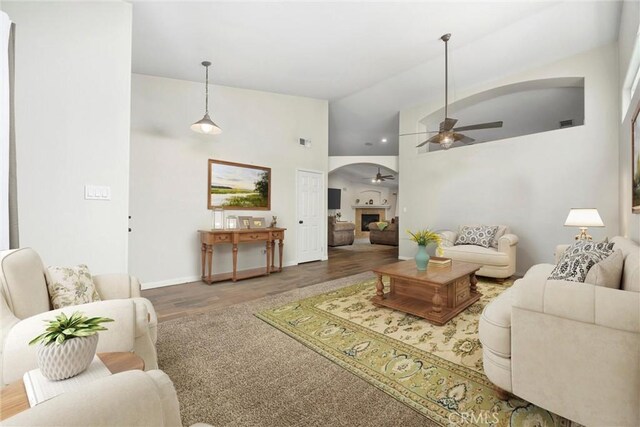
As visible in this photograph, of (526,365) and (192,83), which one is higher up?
(192,83)

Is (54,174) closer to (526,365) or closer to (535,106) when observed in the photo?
(526,365)

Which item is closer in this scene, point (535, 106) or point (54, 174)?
point (54, 174)

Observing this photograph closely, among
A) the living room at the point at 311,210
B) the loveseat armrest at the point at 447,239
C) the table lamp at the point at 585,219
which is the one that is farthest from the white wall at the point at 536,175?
the table lamp at the point at 585,219

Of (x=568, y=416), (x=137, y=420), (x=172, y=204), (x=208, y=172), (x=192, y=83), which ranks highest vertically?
(x=192, y=83)

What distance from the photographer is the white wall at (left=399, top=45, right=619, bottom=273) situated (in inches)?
152

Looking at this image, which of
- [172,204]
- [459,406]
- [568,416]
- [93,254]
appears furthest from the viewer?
[172,204]

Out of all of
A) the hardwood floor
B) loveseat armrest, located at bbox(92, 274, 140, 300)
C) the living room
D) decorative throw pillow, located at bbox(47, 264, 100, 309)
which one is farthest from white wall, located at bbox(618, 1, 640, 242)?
decorative throw pillow, located at bbox(47, 264, 100, 309)

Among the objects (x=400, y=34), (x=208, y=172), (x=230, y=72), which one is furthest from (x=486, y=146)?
(x=208, y=172)

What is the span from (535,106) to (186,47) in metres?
6.36

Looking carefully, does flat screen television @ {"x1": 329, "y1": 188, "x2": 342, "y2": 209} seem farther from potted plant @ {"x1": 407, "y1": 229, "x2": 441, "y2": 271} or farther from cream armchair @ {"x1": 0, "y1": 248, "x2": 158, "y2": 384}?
cream armchair @ {"x1": 0, "y1": 248, "x2": 158, "y2": 384}

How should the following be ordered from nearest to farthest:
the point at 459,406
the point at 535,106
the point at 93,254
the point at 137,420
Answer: the point at 137,420
the point at 459,406
the point at 93,254
the point at 535,106

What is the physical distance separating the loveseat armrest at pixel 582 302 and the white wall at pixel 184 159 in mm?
4227

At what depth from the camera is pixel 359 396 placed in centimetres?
163

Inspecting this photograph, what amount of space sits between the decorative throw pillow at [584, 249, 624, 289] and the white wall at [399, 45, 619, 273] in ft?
10.8
